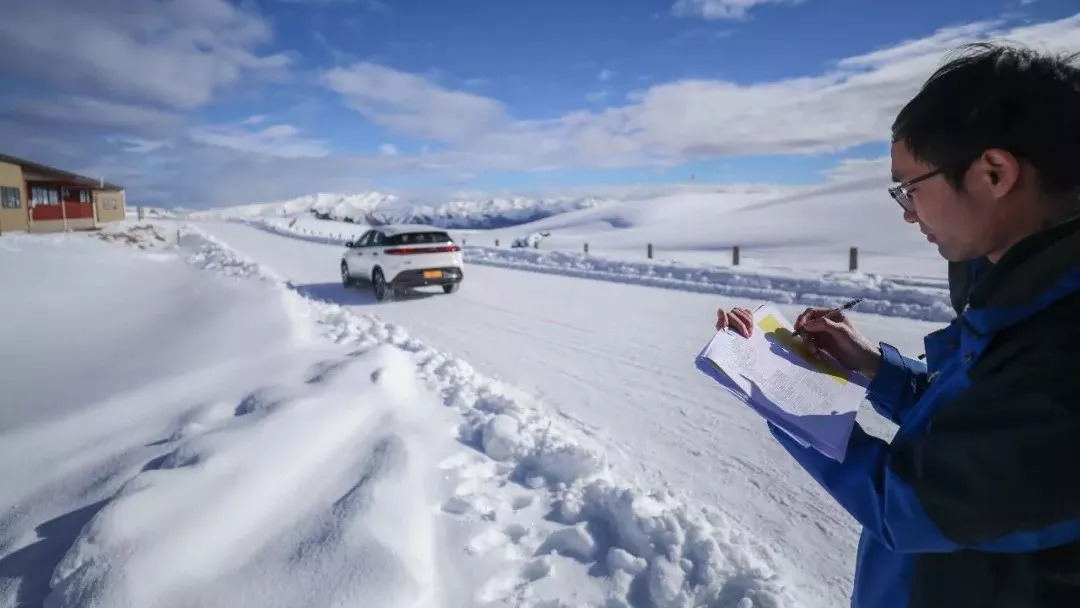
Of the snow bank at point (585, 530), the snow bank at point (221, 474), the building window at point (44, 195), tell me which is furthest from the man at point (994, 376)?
the building window at point (44, 195)

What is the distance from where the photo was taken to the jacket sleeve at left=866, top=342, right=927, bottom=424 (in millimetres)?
1795

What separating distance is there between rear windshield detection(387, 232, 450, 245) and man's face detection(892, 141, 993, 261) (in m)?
11.0

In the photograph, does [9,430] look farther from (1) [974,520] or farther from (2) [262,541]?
(1) [974,520]

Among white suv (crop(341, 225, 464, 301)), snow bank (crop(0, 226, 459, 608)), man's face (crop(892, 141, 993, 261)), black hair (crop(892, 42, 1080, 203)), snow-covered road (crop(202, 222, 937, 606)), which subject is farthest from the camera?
white suv (crop(341, 225, 464, 301))

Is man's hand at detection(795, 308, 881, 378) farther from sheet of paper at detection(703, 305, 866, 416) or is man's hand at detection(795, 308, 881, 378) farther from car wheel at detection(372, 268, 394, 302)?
car wheel at detection(372, 268, 394, 302)

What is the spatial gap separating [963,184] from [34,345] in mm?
9786

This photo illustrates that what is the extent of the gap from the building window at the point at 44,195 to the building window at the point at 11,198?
7.87 ft

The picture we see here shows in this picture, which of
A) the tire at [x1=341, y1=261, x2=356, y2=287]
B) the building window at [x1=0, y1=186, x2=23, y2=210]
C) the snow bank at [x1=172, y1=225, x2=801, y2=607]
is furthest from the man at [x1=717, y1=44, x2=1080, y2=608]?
the building window at [x1=0, y1=186, x2=23, y2=210]

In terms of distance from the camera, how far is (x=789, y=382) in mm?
1604

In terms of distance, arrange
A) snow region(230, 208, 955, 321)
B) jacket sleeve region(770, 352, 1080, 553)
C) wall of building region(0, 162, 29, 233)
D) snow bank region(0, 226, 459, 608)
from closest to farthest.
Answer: jacket sleeve region(770, 352, 1080, 553) → snow bank region(0, 226, 459, 608) → snow region(230, 208, 955, 321) → wall of building region(0, 162, 29, 233)

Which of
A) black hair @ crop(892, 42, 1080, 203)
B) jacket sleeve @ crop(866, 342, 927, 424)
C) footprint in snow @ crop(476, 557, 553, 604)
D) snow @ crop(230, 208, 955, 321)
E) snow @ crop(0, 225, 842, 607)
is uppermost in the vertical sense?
black hair @ crop(892, 42, 1080, 203)

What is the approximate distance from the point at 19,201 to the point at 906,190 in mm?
42486

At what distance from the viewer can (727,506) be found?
360cm

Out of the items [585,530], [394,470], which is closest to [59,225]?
[394,470]
